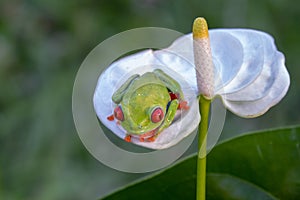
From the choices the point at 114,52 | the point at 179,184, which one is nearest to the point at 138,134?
the point at 179,184

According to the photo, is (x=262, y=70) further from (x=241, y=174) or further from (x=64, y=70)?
(x=64, y=70)

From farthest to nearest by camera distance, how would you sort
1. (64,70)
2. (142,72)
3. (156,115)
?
(64,70)
(142,72)
(156,115)

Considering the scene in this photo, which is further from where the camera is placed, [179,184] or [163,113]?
[179,184]

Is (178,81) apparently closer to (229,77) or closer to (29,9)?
(229,77)

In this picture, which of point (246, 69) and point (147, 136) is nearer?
point (147, 136)

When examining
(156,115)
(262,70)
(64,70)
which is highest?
(64,70)

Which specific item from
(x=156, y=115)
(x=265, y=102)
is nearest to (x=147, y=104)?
(x=156, y=115)

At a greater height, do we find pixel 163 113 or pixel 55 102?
pixel 55 102
